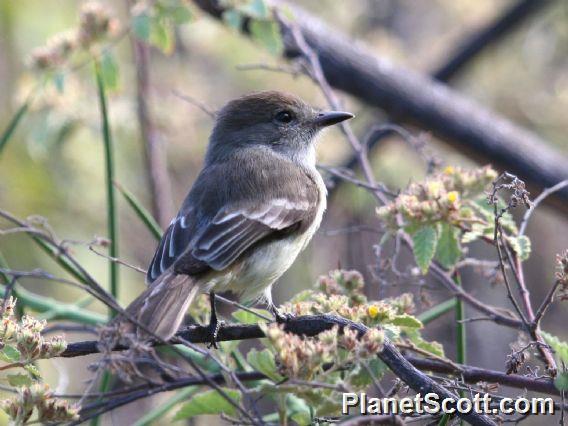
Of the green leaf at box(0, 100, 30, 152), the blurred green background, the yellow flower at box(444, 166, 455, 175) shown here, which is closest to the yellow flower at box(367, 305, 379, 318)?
the yellow flower at box(444, 166, 455, 175)

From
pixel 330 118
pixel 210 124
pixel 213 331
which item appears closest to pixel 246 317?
pixel 213 331

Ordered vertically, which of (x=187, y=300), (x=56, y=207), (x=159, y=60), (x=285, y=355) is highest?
(x=159, y=60)

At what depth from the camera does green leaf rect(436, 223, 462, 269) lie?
298cm

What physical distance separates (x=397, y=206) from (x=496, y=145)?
8.51 feet

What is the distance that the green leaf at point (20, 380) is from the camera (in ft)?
7.69

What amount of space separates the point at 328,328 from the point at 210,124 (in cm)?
437

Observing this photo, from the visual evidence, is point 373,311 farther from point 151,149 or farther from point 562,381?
point 151,149

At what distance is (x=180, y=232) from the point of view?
3529 millimetres

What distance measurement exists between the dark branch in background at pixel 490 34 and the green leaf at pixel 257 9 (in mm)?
2903

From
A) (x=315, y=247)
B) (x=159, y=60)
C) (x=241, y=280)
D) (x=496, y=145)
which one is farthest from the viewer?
(x=159, y=60)

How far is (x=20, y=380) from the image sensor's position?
2.35 meters

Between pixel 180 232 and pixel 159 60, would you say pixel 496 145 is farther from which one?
pixel 159 60

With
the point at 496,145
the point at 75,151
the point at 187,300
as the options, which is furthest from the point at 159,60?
the point at 187,300

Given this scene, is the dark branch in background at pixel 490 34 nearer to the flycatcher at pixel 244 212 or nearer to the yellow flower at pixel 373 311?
the flycatcher at pixel 244 212
